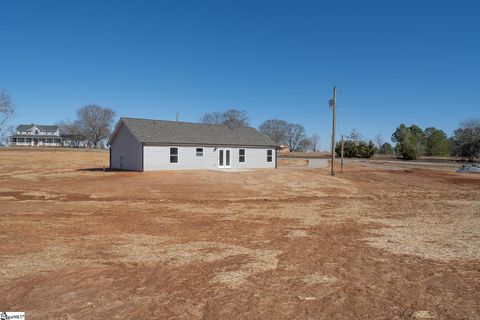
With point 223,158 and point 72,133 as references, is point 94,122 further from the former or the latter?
point 223,158

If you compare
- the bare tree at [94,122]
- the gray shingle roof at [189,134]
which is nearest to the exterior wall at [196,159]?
the gray shingle roof at [189,134]

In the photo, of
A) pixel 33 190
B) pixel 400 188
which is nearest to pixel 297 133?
pixel 400 188

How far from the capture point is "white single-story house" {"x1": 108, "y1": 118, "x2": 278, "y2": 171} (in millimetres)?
27484

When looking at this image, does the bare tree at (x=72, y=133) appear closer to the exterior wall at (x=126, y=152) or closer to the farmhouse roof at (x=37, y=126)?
the farmhouse roof at (x=37, y=126)

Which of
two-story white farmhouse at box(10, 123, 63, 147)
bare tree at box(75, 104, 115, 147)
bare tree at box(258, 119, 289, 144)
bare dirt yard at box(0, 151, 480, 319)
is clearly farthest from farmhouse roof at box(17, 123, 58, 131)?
bare dirt yard at box(0, 151, 480, 319)

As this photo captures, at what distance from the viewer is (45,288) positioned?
195 inches

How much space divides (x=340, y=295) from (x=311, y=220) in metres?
6.10

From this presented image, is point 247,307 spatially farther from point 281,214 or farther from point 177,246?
point 281,214

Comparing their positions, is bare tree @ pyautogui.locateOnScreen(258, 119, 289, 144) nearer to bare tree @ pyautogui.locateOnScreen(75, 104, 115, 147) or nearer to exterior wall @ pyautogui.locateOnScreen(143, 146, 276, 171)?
bare tree @ pyautogui.locateOnScreen(75, 104, 115, 147)

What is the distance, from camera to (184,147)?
95.2 ft

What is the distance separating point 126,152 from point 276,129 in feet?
279

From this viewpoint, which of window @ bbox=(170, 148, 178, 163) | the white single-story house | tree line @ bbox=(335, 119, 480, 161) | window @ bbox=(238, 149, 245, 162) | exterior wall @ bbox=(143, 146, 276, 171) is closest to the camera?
exterior wall @ bbox=(143, 146, 276, 171)

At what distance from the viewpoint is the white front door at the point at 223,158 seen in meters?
31.5

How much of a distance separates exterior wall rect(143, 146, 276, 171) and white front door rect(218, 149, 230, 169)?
0.33 m
